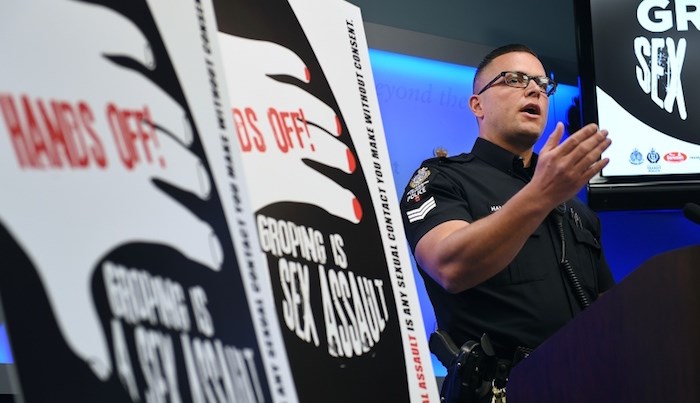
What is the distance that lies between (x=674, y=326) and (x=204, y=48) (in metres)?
0.85

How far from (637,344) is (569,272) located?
90 cm

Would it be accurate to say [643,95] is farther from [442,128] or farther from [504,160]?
[504,160]

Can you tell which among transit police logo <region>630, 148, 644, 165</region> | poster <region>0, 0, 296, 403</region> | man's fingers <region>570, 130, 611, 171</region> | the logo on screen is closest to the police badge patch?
man's fingers <region>570, 130, 611, 171</region>

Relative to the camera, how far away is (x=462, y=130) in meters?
3.68

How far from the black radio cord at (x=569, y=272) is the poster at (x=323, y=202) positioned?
993 mm

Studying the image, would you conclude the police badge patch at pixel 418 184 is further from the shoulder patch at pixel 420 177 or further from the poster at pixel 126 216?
the poster at pixel 126 216

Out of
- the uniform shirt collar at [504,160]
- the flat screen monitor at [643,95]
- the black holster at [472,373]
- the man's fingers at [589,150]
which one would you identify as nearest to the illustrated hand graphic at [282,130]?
the man's fingers at [589,150]

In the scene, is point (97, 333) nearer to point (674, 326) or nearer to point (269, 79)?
point (269, 79)

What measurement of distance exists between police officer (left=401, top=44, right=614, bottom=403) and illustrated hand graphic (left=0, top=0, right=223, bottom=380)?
1.08 metres

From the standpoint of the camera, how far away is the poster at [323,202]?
130 centimetres

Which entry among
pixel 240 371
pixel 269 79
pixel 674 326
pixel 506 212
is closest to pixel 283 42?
pixel 269 79

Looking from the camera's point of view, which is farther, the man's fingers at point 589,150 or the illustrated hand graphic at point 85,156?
the man's fingers at point 589,150

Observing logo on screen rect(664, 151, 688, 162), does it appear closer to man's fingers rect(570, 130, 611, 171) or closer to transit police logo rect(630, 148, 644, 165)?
transit police logo rect(630, 148, 644, 165)

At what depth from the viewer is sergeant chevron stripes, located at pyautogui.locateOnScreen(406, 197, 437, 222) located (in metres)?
2.42
